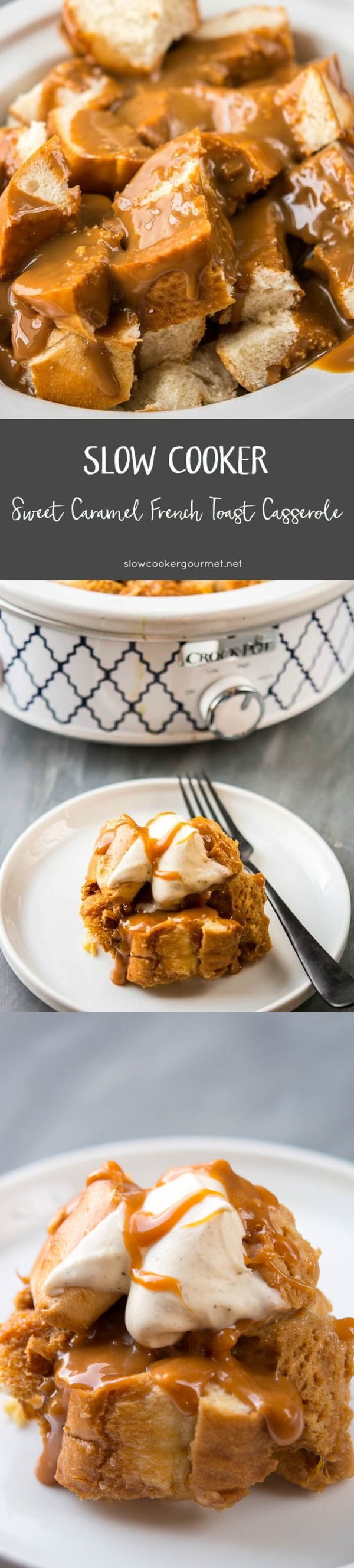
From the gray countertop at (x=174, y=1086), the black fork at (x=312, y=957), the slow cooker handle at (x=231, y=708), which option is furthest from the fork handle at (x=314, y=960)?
the gray countertop at (x=174, y=1086)

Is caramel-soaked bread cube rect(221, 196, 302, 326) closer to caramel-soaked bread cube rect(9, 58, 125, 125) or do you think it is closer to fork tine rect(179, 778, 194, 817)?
caramel-soaked bread cube rect(9, 58, 125, 125)

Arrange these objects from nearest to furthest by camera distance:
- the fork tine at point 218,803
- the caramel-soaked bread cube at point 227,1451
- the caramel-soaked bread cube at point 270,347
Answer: the caramel-soaked bread cube at point 227,1451 → the fork tine at point 218,803 → the caramel-soaked bread cube at point 270,347

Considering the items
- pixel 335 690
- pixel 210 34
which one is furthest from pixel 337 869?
pixel 210 34

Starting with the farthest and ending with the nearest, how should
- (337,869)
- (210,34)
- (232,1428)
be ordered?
(210,34)
(337,869)
(232,1428)

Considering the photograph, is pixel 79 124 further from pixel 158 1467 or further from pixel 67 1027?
pixel 158 1467

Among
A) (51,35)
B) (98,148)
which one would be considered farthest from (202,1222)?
(51,35)

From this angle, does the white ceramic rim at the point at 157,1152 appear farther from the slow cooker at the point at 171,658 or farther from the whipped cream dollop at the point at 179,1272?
the slow cooker at the point at 171,658
